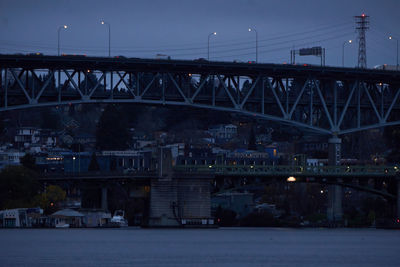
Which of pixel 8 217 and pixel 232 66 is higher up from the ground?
pixel 232 66

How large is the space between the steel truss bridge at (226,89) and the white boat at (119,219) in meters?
13.4

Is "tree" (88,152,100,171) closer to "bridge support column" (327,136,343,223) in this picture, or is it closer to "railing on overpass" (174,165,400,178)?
"railing on overpass" (174,165,400,178)

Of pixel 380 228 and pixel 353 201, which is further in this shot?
→ pixel 353 201

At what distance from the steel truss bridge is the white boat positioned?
529 inches

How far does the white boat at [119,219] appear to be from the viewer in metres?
129

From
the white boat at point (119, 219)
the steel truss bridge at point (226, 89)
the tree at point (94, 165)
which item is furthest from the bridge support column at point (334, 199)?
the tree at point (94, 165)

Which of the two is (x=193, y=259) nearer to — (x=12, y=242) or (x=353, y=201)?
(x=12, y=242)

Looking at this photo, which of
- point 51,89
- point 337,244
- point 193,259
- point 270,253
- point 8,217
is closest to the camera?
point 193,259

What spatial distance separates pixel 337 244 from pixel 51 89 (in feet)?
128

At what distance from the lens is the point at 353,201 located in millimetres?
175125

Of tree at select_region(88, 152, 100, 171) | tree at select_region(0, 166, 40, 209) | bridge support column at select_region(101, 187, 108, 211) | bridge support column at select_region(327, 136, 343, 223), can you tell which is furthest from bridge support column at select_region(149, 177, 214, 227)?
tree at select_region(88, 152, 100, 171)

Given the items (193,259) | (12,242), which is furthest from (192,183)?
(193,259)

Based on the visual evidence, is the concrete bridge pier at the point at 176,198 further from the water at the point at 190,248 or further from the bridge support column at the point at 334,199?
the bridge support column at the point at 334,199

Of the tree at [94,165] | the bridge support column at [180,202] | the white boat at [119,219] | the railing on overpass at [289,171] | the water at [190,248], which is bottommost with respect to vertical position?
the water at [190,248]
